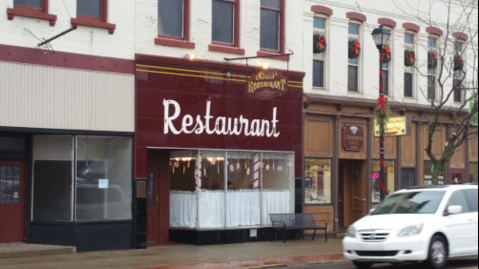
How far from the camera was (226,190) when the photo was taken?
869 inches

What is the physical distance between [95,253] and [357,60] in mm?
11672

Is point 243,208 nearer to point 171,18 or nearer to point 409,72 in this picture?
point 171,18

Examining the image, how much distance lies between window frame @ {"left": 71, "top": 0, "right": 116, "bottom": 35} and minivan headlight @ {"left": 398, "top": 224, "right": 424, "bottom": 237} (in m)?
9.29

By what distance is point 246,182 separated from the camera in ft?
74.5

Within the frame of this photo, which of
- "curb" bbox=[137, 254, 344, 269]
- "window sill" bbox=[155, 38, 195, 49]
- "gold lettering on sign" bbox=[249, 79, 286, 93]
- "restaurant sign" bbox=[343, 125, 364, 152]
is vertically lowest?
"curb" bbox=[137, 254, 344, 269]

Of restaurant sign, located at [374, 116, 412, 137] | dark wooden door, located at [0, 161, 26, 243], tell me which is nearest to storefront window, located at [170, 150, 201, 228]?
dark wooden door, located at [0, 161, 26, 243]

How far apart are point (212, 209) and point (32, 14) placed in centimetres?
730

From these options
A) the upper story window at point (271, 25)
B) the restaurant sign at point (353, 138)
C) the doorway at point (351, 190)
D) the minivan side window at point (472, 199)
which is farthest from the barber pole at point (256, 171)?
the minivan side window at point (472, 199)

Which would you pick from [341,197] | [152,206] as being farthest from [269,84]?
[341,197]

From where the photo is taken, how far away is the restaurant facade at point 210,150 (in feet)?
67.2

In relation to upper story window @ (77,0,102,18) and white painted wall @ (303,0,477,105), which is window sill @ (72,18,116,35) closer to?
upper story window @ (77,0,102,18)

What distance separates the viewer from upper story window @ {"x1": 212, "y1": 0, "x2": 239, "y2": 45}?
22141mm

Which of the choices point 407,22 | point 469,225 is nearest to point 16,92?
point 469,225

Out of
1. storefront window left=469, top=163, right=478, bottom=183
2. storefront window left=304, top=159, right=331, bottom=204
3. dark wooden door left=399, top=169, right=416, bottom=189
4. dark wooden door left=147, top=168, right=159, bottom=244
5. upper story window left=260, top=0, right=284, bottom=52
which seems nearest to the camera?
dark wooden door left=147, top=168, right=159, bottom=244
